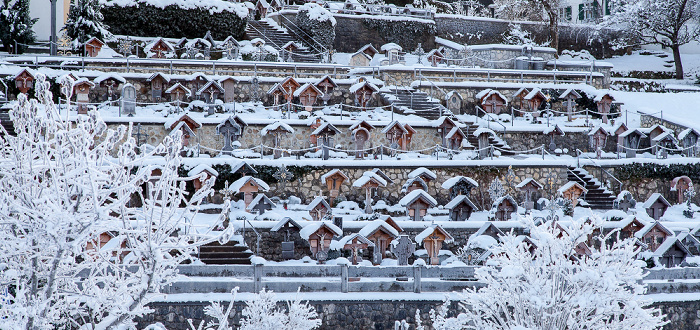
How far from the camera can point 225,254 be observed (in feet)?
62.1

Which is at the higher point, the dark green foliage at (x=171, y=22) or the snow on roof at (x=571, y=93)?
the dark green foliage at (x=171, y=22)

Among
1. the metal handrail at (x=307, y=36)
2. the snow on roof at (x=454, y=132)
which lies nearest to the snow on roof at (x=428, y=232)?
the snow on roof at (x=454, y=132)

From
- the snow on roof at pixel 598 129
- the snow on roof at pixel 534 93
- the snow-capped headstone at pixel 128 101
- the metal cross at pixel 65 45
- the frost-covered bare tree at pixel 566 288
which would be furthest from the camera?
the metal cross at pixel 65 45

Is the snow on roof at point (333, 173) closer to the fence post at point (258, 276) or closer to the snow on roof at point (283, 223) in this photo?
the snow on roof at point (283, 223)

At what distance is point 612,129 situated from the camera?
94.4ft

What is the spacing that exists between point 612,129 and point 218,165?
15.3 m

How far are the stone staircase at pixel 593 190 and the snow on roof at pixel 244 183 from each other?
36.3 ft

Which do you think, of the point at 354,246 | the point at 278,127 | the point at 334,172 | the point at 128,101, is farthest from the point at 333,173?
the point at 128,101

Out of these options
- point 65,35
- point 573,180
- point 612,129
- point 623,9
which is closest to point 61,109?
point 65,35

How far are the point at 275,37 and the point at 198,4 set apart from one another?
4.03m

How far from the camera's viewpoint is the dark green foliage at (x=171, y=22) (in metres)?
34.5

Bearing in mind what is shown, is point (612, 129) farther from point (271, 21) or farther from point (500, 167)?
point (271, 21)

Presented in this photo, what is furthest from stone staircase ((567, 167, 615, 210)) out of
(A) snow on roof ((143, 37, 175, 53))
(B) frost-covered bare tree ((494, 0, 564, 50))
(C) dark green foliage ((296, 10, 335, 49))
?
(B) frost-covered bare tree ((494, 0, 564, 50))

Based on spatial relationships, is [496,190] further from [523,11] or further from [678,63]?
[523,11]
